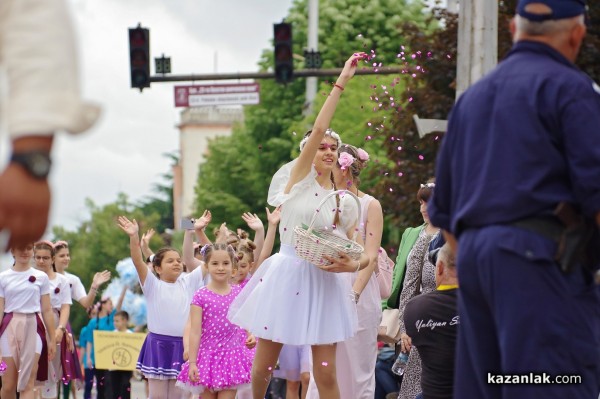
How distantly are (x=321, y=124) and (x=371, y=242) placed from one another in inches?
58.9

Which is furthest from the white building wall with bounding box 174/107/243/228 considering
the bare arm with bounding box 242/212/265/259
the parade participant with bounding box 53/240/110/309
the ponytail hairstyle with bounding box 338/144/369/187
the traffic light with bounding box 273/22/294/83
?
the ponytail hairstyle with bounding box 338/144/369/187

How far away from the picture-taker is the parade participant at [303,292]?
30.9 feet

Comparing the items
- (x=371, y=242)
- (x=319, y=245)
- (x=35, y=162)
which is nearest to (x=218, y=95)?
(x=371, y=242)

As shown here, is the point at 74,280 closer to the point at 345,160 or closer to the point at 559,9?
the point at 345,160

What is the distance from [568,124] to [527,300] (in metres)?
0.63

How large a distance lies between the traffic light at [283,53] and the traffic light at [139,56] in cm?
228

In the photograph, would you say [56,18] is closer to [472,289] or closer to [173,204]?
[472,289]

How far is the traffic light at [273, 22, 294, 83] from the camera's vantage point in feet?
79.5

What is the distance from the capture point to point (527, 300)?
15.9 feet

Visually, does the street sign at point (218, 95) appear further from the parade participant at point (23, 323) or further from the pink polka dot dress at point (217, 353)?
the pink polka dot dress at point (217, 353)

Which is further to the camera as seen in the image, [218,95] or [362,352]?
[218,95]

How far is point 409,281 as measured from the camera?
416 inches

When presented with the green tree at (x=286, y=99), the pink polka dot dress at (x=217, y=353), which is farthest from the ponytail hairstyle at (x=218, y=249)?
the green tree at (x=286, y=99)

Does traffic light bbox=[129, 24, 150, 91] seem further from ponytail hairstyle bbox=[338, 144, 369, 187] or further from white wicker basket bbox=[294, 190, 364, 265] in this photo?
white wicker basket bbox=[294, 190, 364, 265]
